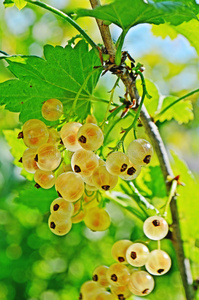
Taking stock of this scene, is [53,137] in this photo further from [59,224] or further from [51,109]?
[59,224]

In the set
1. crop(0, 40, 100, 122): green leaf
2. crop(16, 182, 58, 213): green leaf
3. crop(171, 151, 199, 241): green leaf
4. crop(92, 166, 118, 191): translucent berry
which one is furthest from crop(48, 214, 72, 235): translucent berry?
crop(171, 151, 199, 241): green leaf

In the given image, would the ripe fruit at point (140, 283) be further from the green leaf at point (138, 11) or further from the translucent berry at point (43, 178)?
the green leaf at point (138, 11)

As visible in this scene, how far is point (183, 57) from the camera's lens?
90.2 inches

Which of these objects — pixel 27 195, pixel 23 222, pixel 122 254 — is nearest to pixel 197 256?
pixel 122 254

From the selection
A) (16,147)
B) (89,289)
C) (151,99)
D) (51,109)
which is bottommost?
(89,289)

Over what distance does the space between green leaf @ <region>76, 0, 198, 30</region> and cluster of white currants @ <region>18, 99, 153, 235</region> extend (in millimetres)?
177

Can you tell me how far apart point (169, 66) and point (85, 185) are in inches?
66.7

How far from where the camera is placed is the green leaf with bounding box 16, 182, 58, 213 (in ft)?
3.54

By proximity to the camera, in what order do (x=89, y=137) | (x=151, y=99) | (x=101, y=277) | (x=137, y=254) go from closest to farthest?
(x=89, y=137), (x=137, y=254), (x=101, y=277), (x=151, y=99)

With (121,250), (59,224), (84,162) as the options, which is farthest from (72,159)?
(121,250)

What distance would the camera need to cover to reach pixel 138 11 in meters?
0.65

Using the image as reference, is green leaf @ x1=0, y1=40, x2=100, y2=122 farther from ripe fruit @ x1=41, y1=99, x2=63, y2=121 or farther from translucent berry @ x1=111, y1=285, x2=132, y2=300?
translucent berry @ x1=111, y1=285, x2=132, y2=300

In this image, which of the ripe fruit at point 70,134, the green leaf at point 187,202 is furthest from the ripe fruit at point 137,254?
the green leaf at point 187,202

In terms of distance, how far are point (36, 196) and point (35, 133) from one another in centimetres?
44
